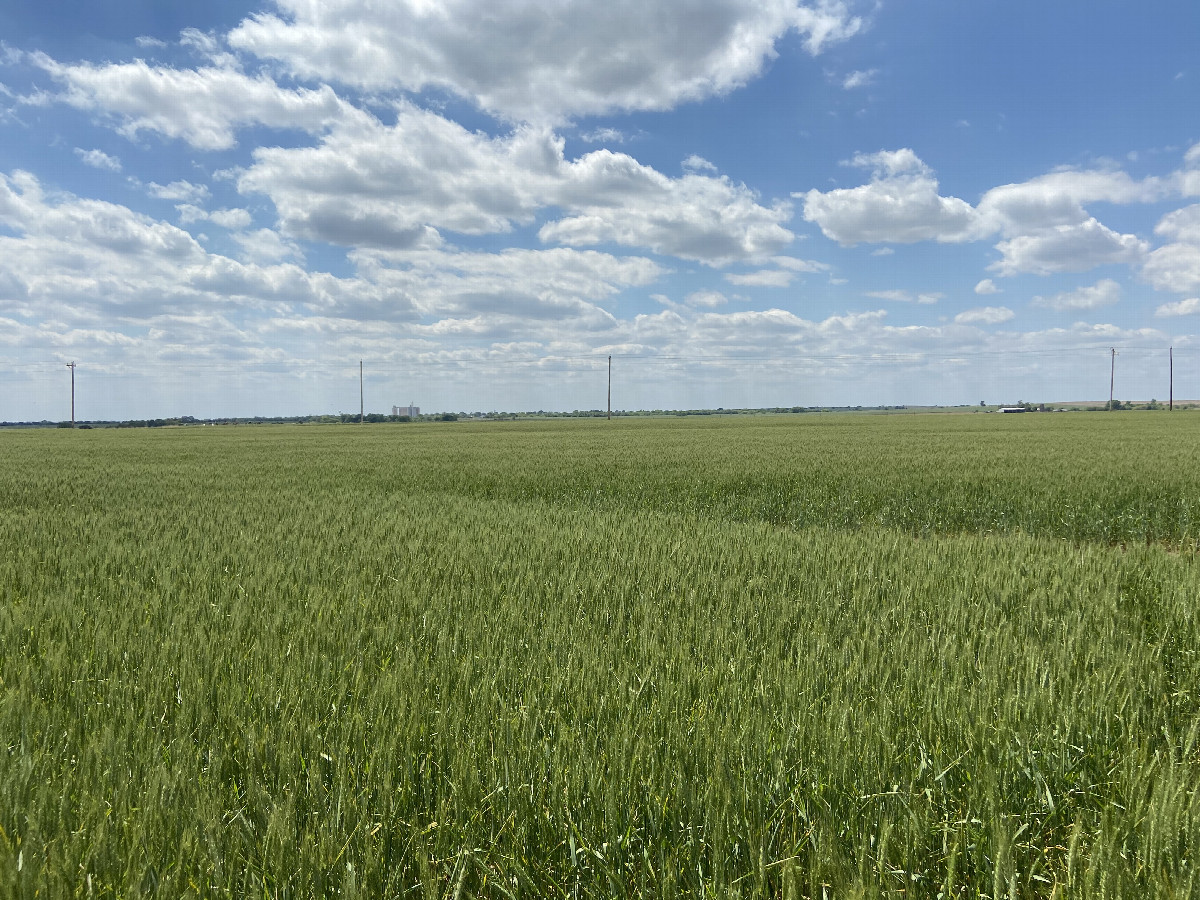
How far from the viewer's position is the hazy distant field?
2.12m

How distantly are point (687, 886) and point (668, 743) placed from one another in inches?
24.0

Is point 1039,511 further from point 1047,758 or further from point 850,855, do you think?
point 850,855

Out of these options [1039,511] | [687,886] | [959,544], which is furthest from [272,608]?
[1039,511]

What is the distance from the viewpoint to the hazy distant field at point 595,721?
6.95 feet

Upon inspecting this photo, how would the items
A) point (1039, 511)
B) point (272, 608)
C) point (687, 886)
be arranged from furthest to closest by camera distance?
1. point (1039, 511)
2. point (272, 608)
3. point (687, 886)

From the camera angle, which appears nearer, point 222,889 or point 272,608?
point 222,889

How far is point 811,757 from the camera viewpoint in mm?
2668

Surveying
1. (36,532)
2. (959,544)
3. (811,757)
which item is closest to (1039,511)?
(959,544)

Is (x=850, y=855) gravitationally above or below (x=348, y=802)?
below

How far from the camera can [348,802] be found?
7.59ft

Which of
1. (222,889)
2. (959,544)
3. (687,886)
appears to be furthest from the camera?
(959,544)

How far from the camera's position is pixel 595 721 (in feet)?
9.66

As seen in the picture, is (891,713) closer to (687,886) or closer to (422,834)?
(687,886)

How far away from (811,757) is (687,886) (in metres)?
0.82
